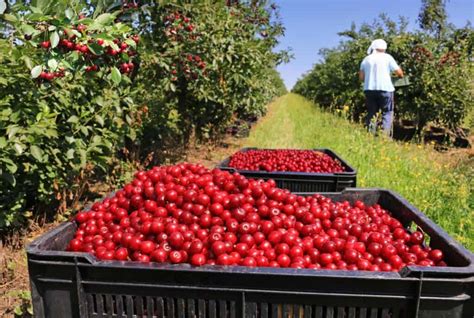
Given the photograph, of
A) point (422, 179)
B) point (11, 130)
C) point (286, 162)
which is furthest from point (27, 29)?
point (422, 179)

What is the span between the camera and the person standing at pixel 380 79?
286 inches

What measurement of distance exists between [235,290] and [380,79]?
22.6 ft

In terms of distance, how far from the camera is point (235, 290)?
1256mm

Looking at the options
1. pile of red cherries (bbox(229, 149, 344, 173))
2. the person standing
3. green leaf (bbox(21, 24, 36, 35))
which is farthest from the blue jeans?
green leaf (bbox(21, 24, 36, 35))

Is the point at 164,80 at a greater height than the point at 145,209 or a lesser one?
greater

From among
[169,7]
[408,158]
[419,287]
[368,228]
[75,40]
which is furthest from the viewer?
[408,158]

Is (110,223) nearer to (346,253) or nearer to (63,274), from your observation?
(63,274)

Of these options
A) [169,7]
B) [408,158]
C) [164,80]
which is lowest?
[408,158]

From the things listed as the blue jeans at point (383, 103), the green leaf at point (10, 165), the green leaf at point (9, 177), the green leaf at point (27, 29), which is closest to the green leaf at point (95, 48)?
the green leaf at point (27, 29)

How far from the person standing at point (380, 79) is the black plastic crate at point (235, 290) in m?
6.31

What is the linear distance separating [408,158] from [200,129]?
4.50 metres

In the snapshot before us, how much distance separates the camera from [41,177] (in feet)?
10.7

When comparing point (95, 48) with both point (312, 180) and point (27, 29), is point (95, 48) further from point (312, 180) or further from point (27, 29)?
point (312, 180)

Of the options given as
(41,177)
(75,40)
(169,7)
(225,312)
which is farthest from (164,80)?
(225,312)
